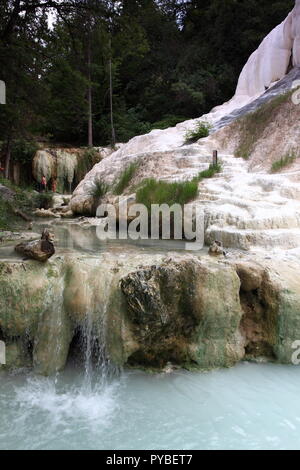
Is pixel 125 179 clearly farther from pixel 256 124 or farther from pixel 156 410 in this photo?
pixel 156 410

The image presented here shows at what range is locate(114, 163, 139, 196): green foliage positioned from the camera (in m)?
9.05

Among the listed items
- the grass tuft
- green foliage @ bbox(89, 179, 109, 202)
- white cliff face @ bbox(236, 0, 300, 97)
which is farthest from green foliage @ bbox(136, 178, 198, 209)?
white cliff face @ bbox(236, 0, 300, 97)

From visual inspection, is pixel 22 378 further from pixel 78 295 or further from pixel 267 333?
pixel 267 333

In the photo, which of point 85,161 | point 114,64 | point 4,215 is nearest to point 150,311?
point 4,215

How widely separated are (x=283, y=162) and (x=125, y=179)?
12.0 feet

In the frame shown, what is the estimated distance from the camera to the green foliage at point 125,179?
9055mm

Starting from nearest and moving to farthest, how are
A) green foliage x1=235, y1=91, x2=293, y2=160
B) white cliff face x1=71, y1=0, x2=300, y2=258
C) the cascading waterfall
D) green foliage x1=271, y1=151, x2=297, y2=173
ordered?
the cascading waterfall → white cliff face x1=71, y1=0, x2=300, y2=258 → green foliage x1=271, y1=151, x2=297, y2=173 → green foliage x1=235, y1=91, x2=293, y2=160

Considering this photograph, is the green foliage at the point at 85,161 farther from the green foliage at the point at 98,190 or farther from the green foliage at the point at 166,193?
the green foliage at the point at 166,193

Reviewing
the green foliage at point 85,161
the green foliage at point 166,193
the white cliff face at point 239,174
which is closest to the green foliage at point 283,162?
the white cliff face at point 239,174

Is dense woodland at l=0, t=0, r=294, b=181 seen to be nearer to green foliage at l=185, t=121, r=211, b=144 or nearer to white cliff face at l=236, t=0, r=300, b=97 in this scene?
green foliage at l=185, t=121, r=211, b=144

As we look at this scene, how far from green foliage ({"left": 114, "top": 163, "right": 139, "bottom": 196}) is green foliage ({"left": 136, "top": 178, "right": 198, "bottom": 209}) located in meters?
1.35

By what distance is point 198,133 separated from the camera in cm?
1057
